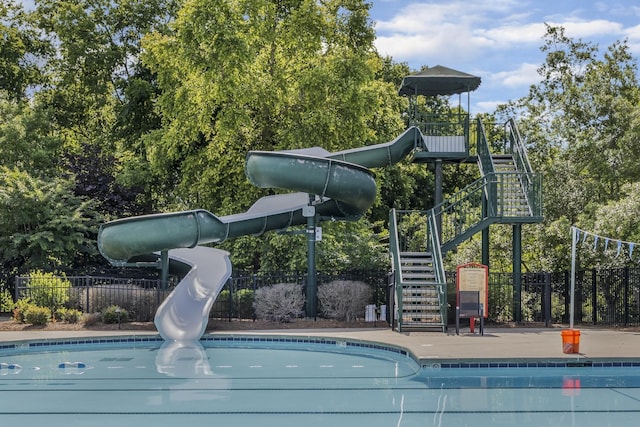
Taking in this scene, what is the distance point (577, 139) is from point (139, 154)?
674 inches

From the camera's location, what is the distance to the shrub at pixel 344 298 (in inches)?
834

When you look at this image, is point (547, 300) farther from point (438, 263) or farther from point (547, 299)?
point (438, 263)

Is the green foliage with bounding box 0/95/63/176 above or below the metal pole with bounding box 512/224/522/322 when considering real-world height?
above

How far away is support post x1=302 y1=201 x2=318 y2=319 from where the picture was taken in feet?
69.7

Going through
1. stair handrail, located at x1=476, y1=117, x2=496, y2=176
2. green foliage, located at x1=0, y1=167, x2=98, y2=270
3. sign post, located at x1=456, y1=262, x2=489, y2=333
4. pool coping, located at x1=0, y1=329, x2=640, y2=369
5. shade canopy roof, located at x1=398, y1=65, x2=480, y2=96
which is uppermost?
shade canopy roof, located at x1=398, y1=65, x2=480, y2=96

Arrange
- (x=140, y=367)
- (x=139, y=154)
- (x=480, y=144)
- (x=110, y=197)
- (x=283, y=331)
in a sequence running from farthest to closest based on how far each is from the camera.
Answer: (x=139, y=154), (x=110, y=197), (x=480, y=144), (x=283, y=331), (x=140, y=367)

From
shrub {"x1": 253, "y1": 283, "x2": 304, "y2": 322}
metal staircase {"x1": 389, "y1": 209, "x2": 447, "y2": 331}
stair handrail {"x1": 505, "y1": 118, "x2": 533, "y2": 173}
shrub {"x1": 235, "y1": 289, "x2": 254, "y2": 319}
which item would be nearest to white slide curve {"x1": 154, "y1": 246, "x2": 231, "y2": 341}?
shrub {"x1": 235, "y1": 289, "x2": 254, "y2": 319}

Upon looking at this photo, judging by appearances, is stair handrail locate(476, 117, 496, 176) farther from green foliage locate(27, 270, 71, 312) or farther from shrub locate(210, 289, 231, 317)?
green foliage locate(27, 270, 71, 312)

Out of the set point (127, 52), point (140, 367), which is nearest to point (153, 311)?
point (140, 367)

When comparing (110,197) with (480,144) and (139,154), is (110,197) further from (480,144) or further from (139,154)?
(480,144)

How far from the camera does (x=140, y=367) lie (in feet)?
47.6

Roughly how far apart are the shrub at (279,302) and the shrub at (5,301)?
22.9 feet

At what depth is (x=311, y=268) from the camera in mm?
21297

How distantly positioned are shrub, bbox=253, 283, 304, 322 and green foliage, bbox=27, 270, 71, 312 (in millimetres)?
5029
